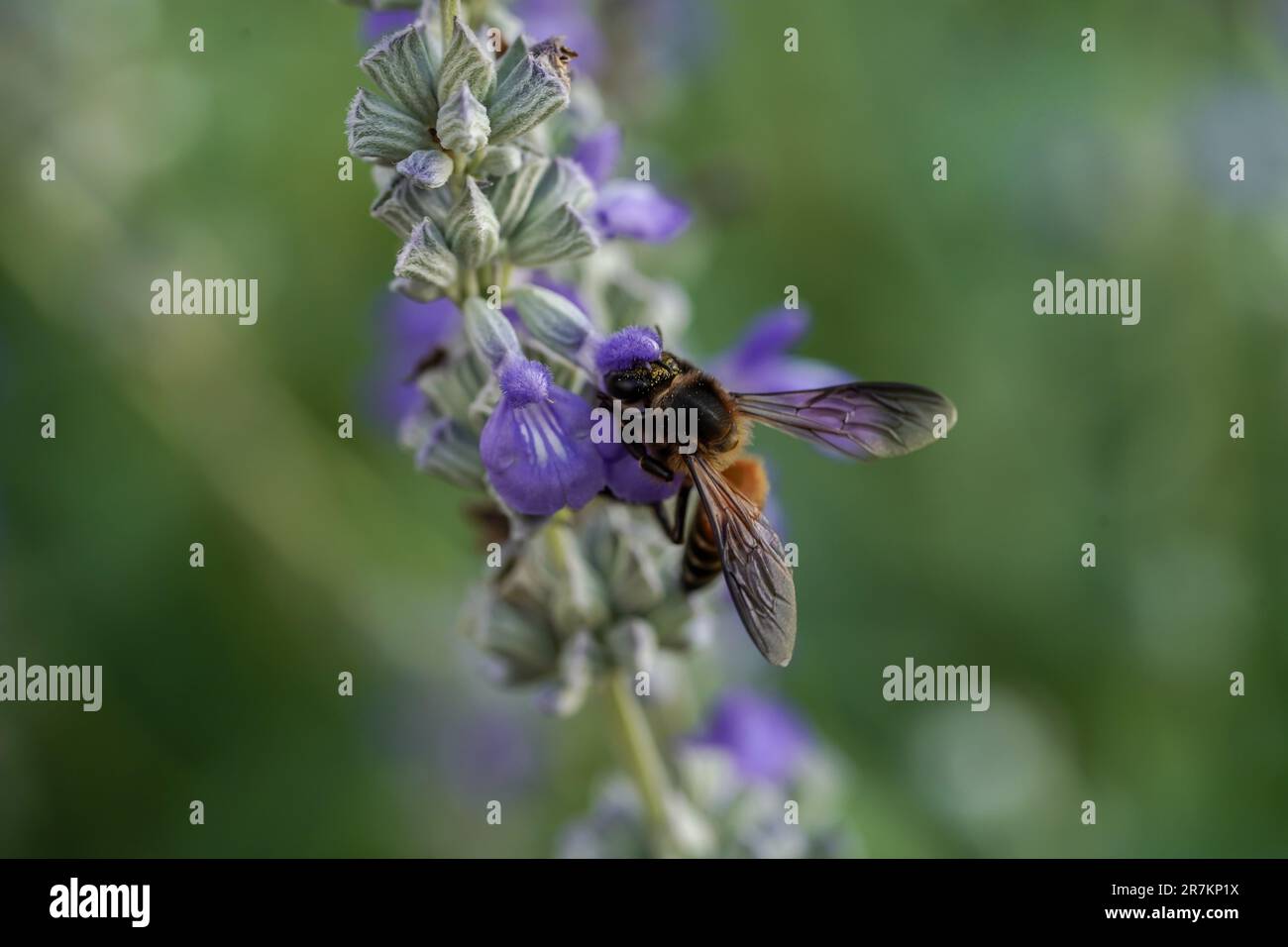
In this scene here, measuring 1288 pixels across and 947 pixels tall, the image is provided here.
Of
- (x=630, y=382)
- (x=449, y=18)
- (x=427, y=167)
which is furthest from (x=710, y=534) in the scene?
(x=449, y=18)

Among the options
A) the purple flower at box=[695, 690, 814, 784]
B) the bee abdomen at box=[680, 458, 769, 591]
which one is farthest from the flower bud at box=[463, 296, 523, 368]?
the purple flower at box=[695, 690, 814, 784]

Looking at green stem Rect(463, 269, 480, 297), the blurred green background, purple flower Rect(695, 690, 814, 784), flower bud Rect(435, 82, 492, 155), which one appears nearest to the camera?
flower bud Rect(435, 82, 492, 155)

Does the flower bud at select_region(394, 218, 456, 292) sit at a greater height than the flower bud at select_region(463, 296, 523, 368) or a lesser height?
greater

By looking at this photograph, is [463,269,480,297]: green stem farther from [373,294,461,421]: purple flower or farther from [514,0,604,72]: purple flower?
[514,0,604,72]: purple flower

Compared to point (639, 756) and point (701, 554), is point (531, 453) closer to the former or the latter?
point (701, 554)

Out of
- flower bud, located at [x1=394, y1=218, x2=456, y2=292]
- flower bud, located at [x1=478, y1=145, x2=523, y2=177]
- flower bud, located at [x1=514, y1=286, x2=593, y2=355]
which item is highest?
flower bud, located at [x1=478, y1=145, x2=523, y2=177]

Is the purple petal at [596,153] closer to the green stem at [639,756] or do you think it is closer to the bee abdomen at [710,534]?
the bee abdomen at [710,534]

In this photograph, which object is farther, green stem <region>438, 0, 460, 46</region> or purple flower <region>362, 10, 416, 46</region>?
purple flower <region>362, 10, 416, 46</region>
